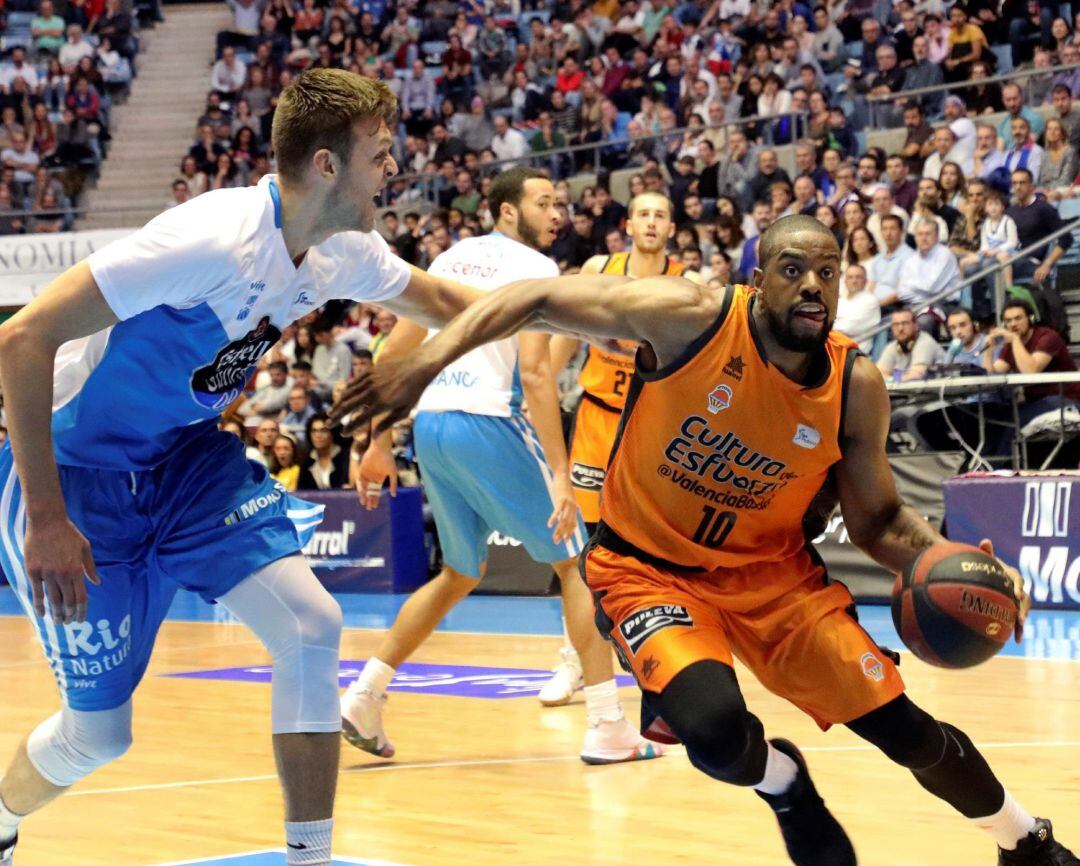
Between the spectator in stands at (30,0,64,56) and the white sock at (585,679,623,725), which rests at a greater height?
the spectator in stands at (30,0,64,56)

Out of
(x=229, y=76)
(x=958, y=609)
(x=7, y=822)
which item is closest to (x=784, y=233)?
(x=958, y=609)

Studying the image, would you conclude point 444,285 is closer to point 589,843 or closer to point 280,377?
point 589,843

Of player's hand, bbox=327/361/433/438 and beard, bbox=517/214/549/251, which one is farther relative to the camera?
beard, bbox=517/214/549/251

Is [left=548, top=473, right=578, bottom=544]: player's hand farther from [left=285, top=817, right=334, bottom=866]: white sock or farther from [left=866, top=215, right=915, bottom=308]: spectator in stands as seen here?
[left=866, top=215, right=915, bottom=308]: spectator in stands

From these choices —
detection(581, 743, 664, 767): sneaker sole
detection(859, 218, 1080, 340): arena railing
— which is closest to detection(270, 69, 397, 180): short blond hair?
detection(581, 743, 664, 767): sneaker sole

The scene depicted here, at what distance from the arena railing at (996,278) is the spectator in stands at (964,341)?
0.28m

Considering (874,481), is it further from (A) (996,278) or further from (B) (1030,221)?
(B) (1030,221)

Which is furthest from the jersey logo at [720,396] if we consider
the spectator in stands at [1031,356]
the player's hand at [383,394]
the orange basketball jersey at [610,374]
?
the spectator in stands at [1031,356]

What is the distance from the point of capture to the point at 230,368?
3598 mm

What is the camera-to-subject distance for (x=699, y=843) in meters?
4.41

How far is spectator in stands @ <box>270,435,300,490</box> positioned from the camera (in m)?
13.2

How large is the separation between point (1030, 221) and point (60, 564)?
1013 centimetres

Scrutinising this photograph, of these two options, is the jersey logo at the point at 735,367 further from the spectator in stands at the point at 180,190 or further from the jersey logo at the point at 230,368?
the spectator in stands at the point at 180,190

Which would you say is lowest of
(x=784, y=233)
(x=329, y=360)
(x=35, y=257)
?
(x=329, y=360)
